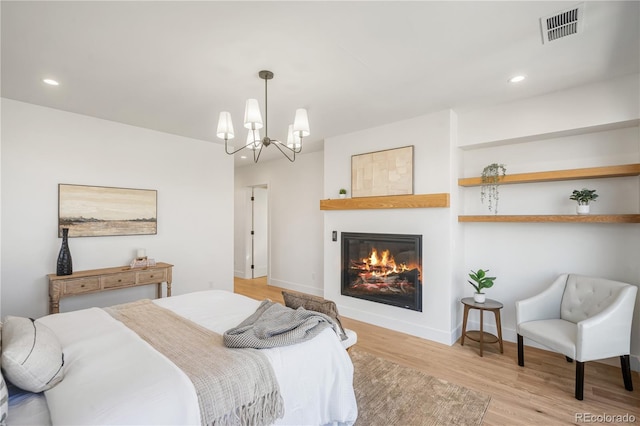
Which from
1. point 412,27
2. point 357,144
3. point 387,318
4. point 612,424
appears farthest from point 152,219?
point 612,424

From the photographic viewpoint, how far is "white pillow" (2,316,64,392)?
4.02ft

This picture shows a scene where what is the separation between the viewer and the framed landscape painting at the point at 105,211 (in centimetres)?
336

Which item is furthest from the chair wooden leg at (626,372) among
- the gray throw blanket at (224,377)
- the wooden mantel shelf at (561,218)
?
the gray throw blanket at (224,377)

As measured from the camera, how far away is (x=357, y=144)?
13.5 feet

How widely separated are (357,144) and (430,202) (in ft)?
4.37

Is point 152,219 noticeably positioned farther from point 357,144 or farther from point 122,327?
point 357,144

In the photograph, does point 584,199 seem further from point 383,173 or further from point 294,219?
point 294,219

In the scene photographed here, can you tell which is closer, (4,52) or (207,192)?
(4,52)

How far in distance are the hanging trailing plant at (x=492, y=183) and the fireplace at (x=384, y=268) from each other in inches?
36.3

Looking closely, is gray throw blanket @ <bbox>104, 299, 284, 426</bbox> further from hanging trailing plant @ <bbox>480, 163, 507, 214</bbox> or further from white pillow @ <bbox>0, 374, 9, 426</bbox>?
hanging trailing plant @ <bbox>480, 163, 507, 214</bbox>

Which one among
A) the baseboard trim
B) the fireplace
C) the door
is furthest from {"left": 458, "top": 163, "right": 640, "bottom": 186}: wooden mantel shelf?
the door

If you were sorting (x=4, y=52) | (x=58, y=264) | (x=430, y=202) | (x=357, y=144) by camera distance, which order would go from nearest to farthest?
(x=4, y=52), (x=58, y=264), (x=430, y=202), (x=357, y=144)

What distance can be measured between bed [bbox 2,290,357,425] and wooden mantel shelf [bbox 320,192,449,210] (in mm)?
2054

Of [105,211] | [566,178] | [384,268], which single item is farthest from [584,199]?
[105,211]
